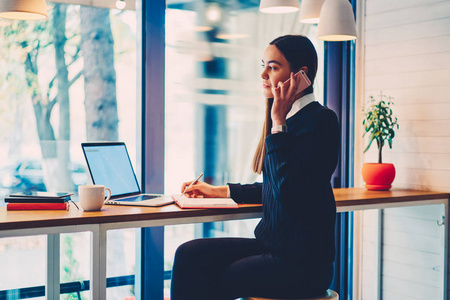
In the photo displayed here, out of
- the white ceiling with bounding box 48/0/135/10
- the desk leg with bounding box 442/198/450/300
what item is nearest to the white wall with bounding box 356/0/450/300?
the desk leg with bounding box 442/198/450/300

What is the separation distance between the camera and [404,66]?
309cm

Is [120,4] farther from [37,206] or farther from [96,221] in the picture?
[96,221]

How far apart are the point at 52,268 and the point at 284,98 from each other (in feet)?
4.15

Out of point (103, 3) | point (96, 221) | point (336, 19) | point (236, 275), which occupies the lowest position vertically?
point (236, 275)

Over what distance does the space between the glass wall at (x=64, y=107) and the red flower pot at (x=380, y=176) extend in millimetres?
1335

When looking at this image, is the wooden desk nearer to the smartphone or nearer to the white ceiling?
the smartphone

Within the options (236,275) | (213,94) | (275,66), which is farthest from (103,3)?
(236,275)

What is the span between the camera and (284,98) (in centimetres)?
186

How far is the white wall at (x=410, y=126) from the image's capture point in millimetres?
2902

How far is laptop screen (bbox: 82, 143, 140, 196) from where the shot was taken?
2.12m

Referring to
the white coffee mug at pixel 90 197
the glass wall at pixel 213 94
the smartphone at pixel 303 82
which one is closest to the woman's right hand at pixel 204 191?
the white coffee mug at pixel 90 197

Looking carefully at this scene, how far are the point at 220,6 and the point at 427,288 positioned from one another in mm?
2022

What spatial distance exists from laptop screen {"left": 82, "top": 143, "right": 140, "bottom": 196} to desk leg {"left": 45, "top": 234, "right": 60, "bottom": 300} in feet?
1.12

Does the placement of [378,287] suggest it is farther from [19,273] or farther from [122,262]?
[19,273]
